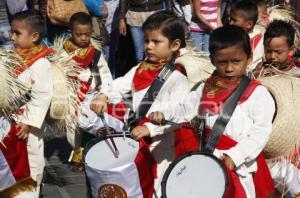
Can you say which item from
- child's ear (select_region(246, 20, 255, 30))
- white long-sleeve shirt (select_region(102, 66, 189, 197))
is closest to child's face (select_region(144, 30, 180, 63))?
white long-sleeve shirt (select_region(102, 66, 189, 197))

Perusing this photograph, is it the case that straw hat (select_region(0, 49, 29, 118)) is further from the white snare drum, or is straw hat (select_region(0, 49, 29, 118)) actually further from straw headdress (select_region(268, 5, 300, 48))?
straw headdress (select_region(268, 5, 300, 48))

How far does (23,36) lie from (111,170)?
1637 mm

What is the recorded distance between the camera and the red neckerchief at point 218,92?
11.6 ft

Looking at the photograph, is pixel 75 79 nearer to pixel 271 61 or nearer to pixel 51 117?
pixel 51 117

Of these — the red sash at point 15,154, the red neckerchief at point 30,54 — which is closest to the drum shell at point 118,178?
the red sash at point 15,154

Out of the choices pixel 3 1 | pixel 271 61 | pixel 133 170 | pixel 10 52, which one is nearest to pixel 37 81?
pixel 10 52

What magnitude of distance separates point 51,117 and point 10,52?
22.0 inches

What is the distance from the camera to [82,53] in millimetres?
5621

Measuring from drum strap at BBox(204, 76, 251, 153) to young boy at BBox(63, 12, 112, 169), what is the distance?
6.91ft

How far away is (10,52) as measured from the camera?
435 centimetres

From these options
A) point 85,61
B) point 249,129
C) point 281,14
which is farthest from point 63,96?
point 281,14

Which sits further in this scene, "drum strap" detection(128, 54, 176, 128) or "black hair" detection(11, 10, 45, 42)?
"black hair" detection(11, 10, 45, 42)

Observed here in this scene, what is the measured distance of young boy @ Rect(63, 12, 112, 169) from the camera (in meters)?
5.56

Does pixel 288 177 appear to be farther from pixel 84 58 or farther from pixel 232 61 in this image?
pixel 84 58
